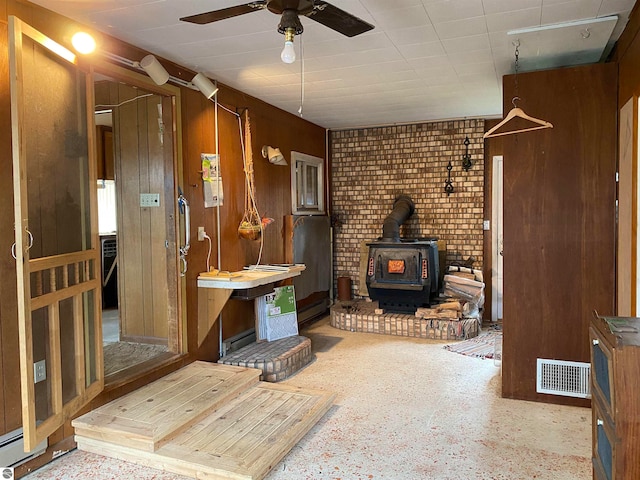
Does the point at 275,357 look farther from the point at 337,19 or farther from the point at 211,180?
the point at 337,19

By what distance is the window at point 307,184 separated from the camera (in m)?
5.61

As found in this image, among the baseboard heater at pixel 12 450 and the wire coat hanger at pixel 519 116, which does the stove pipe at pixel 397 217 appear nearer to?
the wire coat hanger at pixel 519 116

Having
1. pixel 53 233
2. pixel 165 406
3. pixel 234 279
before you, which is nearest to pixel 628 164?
pixel 234 279

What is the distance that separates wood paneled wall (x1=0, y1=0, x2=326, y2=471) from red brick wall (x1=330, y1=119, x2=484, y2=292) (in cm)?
57

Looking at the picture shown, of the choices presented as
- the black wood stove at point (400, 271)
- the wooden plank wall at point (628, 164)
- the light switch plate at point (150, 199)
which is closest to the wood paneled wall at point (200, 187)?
the light switch plate at point (150, 199)

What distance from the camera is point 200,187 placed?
3.89 m

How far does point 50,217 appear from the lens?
2.55m

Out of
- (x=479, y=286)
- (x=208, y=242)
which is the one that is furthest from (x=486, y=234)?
(x=208, y=242)

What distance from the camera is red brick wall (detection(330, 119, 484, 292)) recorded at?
5879 millimetres

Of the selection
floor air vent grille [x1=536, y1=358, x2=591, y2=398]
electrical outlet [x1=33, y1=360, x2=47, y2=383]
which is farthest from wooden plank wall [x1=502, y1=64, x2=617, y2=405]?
electrical outlet [x1=33, y1=360, x2=47, y2=383]

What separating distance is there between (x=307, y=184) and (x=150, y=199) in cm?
241

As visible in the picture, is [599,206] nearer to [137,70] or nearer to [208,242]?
[208,242]

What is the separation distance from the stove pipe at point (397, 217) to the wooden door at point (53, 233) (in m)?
3.51

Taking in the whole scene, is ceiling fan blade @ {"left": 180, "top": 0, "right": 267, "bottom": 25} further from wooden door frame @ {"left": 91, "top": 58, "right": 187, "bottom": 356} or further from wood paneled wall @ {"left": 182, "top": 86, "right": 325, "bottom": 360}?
wood paneled wall @ {"left": 182, "top": 86, "right": 325, "bottom": 360}
